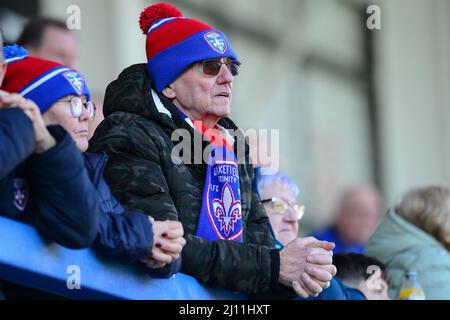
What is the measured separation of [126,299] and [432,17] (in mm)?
10360

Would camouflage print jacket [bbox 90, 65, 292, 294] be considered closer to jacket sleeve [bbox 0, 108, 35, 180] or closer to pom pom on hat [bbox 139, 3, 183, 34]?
pom pom on hat [bbox 139, 3, 183, 34]

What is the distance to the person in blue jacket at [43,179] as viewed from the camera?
106 inches

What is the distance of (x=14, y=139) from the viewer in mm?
2668

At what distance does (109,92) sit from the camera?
3.76m

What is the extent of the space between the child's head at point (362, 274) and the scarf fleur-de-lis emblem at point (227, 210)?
3.15ft

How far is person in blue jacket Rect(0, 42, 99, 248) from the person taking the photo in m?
2.68

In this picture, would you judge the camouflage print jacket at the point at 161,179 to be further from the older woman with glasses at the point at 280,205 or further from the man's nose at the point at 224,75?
the older woman with glasses at the point at 280,205

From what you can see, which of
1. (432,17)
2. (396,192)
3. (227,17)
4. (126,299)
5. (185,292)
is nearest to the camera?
(126,299)

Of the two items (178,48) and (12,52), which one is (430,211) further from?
(12,52)

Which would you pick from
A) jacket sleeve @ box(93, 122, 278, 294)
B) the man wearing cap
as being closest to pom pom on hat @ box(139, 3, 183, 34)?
the man wearing cap

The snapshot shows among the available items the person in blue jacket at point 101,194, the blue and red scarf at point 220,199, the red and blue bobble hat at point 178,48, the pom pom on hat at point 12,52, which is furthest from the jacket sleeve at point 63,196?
the red and blue bobble hat at point 178,48

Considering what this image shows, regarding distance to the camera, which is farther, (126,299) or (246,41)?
(246,41)

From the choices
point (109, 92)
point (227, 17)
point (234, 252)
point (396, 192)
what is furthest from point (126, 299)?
point (396, 192)
